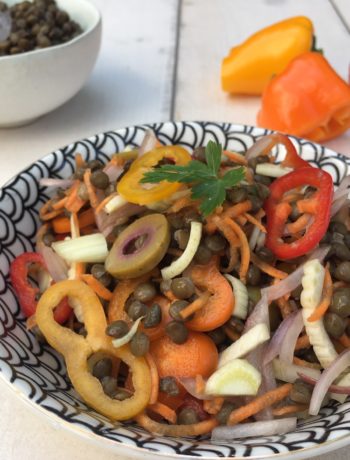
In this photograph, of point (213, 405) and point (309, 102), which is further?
point (309, 102)

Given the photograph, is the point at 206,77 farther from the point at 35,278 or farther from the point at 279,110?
the point at 35,278

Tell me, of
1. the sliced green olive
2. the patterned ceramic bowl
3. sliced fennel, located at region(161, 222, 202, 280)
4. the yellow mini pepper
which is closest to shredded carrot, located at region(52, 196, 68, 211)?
the patterned ceramic bowl

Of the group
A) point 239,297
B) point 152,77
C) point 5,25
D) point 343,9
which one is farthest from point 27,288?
point 343,9

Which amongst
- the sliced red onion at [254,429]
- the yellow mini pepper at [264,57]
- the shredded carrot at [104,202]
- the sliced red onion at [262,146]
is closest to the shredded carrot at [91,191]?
the shredded carrot at [104,202]

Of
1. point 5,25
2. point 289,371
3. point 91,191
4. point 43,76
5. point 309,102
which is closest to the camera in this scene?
point 289,371

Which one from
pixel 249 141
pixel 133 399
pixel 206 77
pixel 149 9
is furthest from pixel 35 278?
pixel 149 9

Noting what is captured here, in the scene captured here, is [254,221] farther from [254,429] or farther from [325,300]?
[254,429]

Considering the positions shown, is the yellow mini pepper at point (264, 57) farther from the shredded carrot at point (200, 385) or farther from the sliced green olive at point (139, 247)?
the shredded carrot at point (200, 385)
